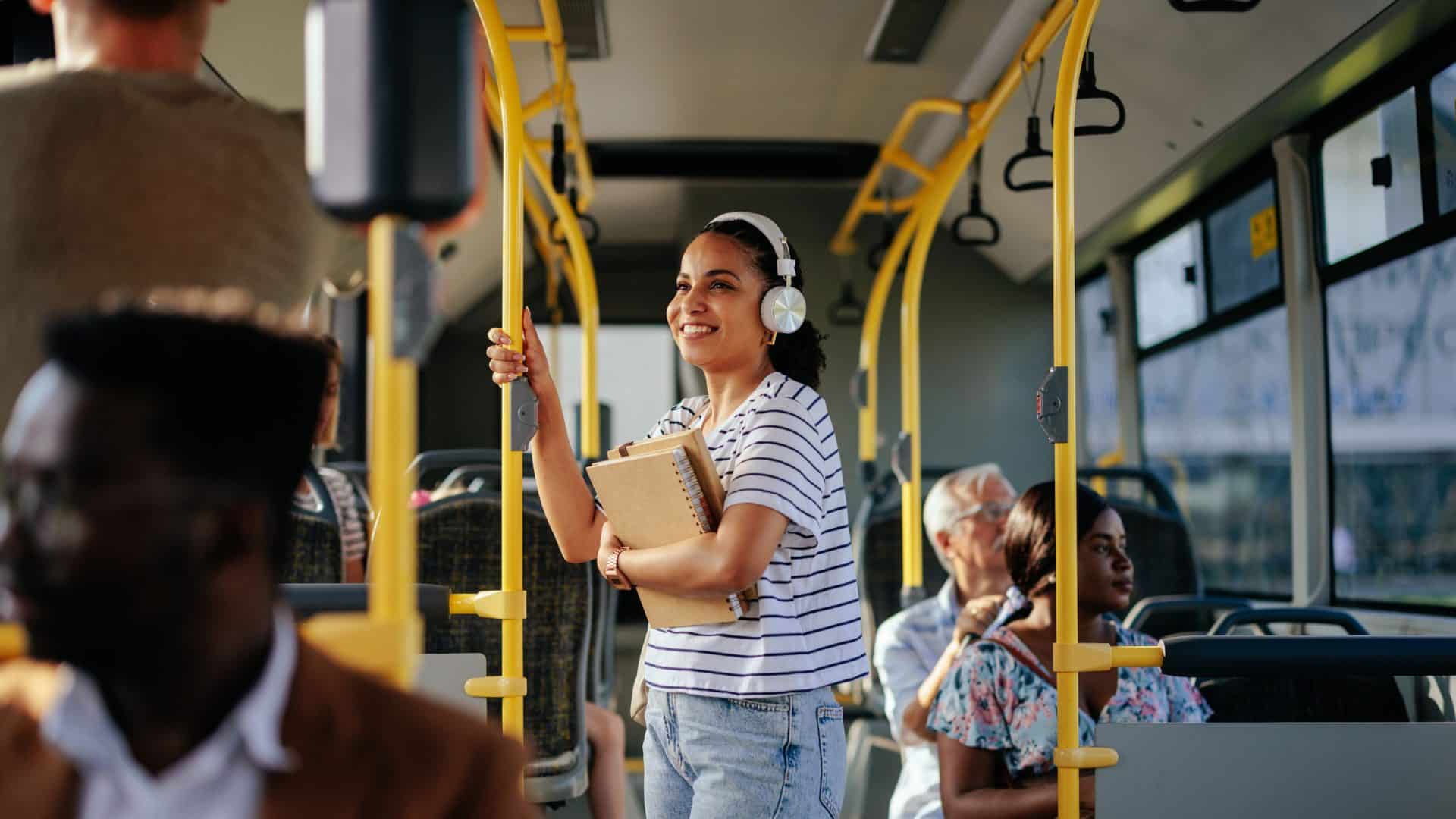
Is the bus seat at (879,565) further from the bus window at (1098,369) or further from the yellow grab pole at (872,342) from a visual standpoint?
Answer: the bus window at (1098,369)

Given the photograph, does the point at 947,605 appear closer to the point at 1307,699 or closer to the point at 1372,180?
the point at 1307,699

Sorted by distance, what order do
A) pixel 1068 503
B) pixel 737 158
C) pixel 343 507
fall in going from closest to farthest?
pixel 1068 503 → pixel 343 507 → pixel 737 158

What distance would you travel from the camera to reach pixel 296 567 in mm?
2891

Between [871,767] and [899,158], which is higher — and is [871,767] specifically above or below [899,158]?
below

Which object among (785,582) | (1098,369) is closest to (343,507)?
(785,582)

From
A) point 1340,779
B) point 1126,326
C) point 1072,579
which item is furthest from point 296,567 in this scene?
point 1126,326

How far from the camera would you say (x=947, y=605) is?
326 cm

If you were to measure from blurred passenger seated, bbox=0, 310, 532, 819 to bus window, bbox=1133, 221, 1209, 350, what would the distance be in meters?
5.66

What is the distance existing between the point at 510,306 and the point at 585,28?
3769mm

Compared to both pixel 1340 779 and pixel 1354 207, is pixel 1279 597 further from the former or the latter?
pixel 1340 779

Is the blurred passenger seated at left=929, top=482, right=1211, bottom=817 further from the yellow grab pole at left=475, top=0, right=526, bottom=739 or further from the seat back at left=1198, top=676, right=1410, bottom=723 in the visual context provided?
the yellow grab pole at left=475, top=0, right=526, bottom=739

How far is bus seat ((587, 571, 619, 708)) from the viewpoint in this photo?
329 cm

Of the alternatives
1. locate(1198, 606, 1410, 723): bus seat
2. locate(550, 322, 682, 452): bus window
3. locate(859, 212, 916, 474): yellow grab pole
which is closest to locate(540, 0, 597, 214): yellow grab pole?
locate(859, 212, 916, 474): yellow grab pole

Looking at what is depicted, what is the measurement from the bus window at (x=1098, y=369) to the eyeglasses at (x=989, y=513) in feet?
13.4
